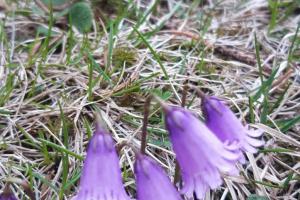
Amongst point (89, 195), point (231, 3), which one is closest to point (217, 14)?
point (231, 3)

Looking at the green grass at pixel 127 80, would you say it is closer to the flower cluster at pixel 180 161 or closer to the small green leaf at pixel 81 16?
the small green leaf at pixel 81 16

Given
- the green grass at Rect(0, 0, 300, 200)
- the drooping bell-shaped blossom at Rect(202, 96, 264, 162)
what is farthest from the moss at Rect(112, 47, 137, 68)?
the drooping bell-shaped blossom at Rect(202, 96, 264, 162)

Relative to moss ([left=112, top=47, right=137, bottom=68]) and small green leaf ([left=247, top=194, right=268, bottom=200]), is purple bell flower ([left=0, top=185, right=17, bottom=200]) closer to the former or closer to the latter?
small green leaf ([left=247, top=194, right=268, bottom=200])

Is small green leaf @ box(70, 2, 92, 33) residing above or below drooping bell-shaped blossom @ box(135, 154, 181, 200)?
above

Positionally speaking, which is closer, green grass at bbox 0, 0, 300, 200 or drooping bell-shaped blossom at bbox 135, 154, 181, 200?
drooping bell-shaped blossom at bbox 135, 154, 181, 200

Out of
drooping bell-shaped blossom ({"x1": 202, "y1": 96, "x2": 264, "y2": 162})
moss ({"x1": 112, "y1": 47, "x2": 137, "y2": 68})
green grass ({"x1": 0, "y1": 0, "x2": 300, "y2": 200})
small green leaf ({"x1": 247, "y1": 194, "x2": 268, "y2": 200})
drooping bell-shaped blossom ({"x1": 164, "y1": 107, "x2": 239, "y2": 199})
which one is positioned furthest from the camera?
moss ({"x1": 112, "y1": 47, "x2": 137, "y2": 68})

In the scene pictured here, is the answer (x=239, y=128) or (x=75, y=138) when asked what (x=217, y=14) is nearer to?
(x=75, y=138)

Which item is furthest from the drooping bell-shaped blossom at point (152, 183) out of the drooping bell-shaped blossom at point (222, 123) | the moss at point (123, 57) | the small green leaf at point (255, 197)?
the moss at point (123, 57)
